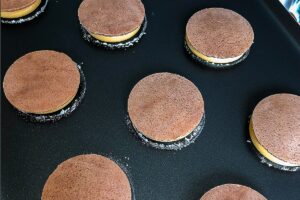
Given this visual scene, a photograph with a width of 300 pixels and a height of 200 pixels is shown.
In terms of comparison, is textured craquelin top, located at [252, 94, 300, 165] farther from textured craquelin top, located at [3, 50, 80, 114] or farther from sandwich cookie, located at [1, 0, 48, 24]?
sandwich cookie, located at [1, 0, 48, 24]

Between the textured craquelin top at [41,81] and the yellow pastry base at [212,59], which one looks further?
the yellow pastry base at [212,59]

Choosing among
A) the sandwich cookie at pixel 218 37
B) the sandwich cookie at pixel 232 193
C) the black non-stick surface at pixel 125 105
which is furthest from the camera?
the sandwich cookie at pixel 218 37

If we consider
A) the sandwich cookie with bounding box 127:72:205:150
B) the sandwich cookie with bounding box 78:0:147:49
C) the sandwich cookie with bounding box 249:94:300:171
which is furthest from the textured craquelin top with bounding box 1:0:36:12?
the sandwich cookie with bounding box 249:94:300:171

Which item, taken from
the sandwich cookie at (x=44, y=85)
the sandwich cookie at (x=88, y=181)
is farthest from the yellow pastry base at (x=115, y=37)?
the sandwich cookie at (x=88, y=181)

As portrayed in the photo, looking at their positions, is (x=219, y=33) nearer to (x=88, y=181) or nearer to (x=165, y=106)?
(x=165, y=106)

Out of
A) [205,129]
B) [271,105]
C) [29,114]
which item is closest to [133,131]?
[205,129]

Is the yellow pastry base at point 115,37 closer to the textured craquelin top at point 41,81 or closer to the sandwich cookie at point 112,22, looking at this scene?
the sandwich cookie at point 112,22
